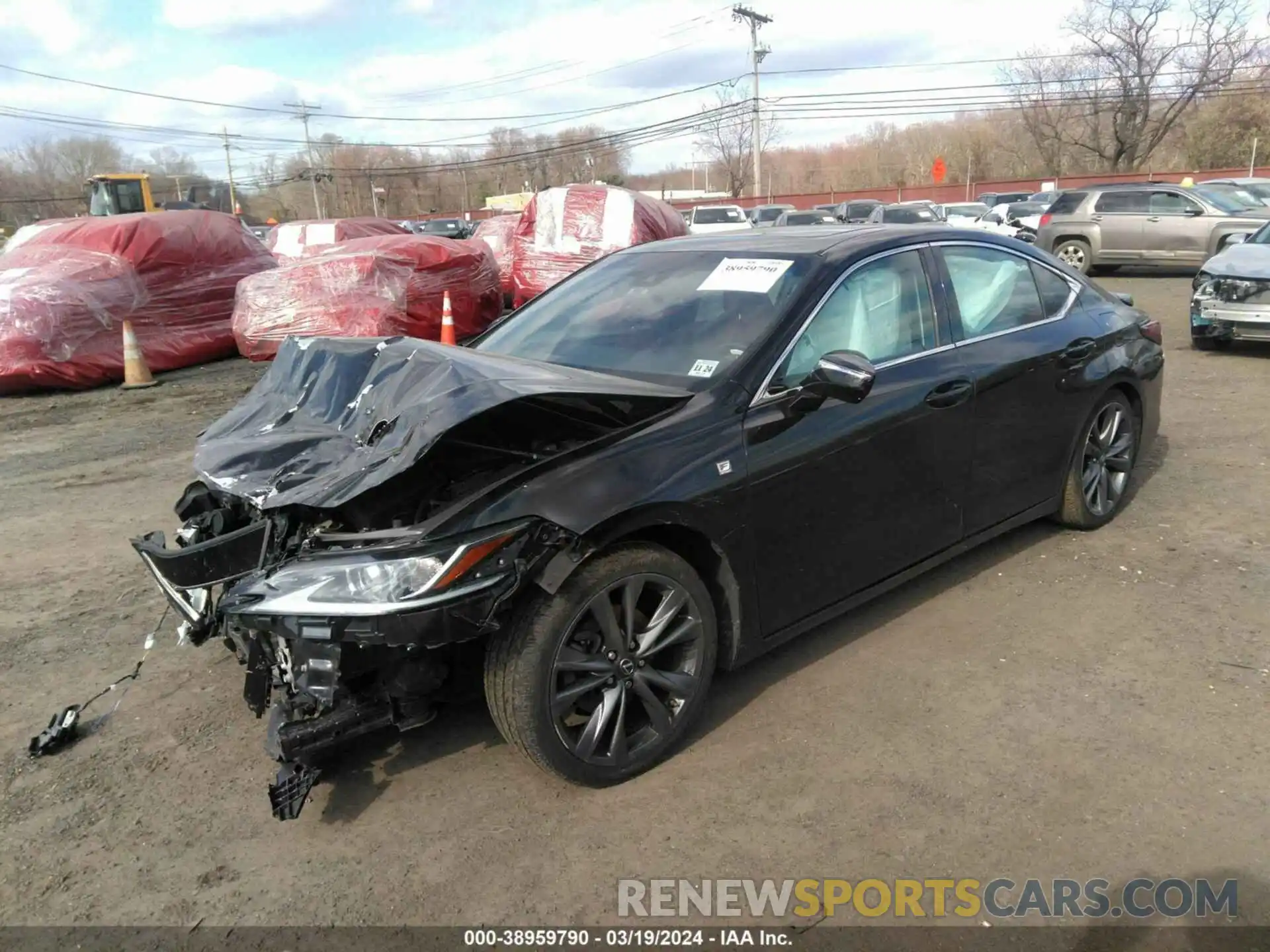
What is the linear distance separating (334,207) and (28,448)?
81164 millimetres

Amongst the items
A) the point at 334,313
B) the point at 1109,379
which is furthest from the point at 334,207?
the point at 1109,379

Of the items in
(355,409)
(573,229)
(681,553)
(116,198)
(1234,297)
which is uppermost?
(116,198)

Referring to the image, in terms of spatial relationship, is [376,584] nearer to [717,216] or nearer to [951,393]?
[951,393]

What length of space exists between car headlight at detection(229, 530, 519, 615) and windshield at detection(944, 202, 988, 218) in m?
29.5

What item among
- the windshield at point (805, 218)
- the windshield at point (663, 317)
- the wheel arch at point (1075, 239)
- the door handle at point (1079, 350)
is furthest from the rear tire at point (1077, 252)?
the windshield at point (663, 317)

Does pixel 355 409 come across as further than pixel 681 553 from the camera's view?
Yes

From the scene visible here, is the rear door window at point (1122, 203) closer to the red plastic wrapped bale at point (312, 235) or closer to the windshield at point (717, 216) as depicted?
the red plastic wrapped bale at point (312, 235)

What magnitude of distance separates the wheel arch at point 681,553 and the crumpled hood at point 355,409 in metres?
0.41

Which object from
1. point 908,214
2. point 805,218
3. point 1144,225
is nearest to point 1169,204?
point 1144,225

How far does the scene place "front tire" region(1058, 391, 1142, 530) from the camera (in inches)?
186

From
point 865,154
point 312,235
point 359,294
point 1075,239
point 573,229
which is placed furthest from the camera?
point 865,154

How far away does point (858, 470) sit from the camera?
3512 mm

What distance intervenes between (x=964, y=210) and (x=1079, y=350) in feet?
92.2

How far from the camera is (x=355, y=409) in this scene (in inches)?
131
